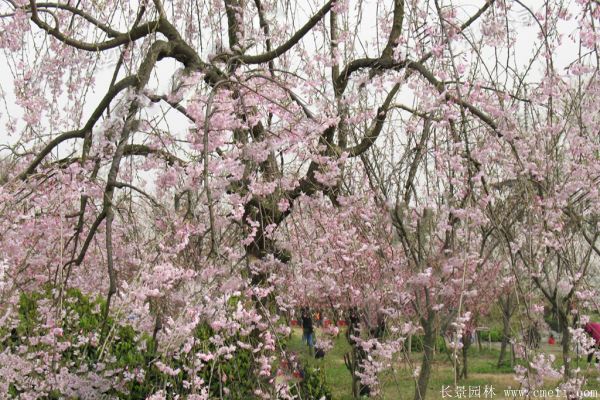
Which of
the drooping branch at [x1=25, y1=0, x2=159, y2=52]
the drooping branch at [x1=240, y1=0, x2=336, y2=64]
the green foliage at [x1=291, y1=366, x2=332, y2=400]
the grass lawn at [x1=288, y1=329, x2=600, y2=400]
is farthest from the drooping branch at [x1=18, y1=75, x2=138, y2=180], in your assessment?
the grass lawn at [x1=288, y1=329, x2=600, y2=400]

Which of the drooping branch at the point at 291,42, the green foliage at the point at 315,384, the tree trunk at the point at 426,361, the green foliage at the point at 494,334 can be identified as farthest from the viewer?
the green foliage at the point at 494,334

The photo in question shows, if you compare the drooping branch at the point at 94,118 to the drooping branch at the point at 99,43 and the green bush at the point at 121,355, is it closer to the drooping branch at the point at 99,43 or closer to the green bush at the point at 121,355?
the drooping branch at the point at 99,43

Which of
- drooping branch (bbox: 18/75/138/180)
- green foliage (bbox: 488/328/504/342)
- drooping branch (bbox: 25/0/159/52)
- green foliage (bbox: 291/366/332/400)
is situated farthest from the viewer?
green foliage (bbox: 488/328/504/342)

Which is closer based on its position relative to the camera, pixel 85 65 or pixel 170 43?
pixel 170 43

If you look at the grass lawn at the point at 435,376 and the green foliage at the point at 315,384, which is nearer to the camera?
the green foliage at the point at 315,384

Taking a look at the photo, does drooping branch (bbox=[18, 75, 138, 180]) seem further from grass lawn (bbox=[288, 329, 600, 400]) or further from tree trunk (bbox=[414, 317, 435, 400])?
grass lawn (bbox=[288, 329, 600, 400])

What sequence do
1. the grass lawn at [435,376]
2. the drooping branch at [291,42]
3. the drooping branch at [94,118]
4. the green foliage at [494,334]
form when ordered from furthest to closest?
1. the green foliage at [494,334]
2. the grass lawn at [435,376]
3. the drooping branch at [291,42]
4. the drooping branch at [94,118]

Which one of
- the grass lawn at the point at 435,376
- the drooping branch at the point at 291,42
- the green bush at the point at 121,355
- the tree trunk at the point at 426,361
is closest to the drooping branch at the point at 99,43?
the drooping branch at the point at 291,42

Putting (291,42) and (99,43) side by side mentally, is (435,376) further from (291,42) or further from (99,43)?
(99,43)

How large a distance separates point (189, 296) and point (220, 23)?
1.69 m

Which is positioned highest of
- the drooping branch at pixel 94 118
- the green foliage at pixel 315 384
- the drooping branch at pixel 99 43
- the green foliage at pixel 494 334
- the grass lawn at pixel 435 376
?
the drooping branch at pixel 99 43

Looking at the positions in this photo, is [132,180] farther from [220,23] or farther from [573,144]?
[573,144]

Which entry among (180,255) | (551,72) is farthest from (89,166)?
(551,72)

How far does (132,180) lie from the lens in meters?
3.23
